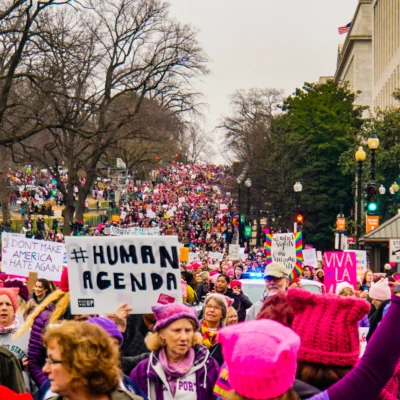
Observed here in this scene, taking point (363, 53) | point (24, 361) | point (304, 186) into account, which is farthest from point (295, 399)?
point (363, 53)

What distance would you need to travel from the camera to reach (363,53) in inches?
3962

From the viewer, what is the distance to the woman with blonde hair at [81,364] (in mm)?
4504

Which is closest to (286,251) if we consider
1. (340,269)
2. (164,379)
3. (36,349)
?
(340,269)

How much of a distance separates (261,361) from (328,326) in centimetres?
82

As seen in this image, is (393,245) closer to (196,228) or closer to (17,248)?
(17,248)

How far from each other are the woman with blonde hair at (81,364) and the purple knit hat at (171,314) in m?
2.21

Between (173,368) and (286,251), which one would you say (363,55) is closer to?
(286,251)

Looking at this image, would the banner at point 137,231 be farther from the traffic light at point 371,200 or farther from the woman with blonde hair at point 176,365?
the woman with blonde hair at point 176,365

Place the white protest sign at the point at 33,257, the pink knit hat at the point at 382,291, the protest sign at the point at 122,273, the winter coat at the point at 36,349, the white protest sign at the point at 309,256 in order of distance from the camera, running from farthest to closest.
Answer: the white protest sign at the point at 309,256 < the white protest sign at the point at 33,257 < the pink knit hat at the point at 382,291 < the winter coat at the point at 36,349 < the protest sign at the point at 122,273

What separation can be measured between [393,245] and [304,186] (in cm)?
4940

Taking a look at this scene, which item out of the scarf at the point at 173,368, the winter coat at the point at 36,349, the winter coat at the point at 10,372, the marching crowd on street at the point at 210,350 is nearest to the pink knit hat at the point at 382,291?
the marching crowd on street at the point at 210,350

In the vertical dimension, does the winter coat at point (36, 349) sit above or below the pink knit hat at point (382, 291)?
below

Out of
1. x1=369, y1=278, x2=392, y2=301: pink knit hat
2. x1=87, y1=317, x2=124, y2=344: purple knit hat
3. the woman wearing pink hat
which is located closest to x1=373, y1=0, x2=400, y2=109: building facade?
x1=369, y1=278, x2=392, y2=301: pink knit hat

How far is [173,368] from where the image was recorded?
6.78m
